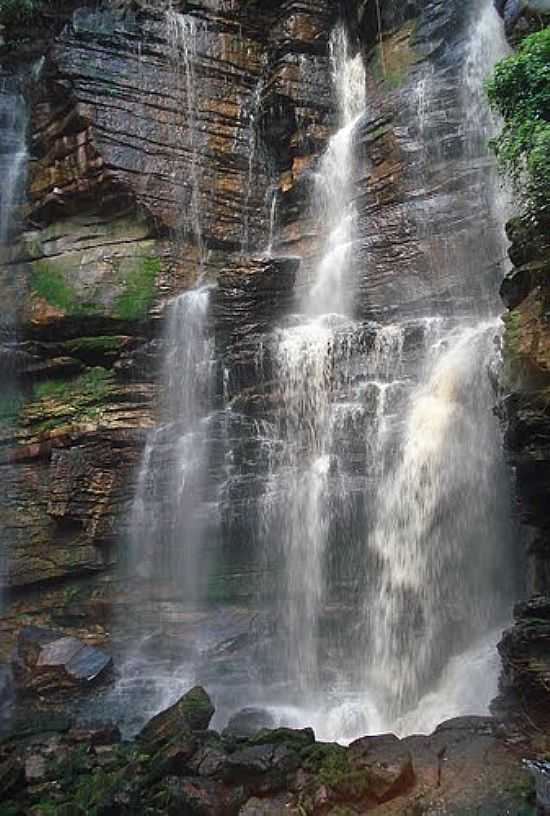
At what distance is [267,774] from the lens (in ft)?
25.6

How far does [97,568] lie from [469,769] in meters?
9.31

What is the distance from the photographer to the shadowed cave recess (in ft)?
38.6

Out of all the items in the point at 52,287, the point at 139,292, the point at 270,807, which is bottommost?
the point at 270,807

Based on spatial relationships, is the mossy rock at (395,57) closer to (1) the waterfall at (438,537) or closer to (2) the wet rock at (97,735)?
(1) the waterfall at (438,537)

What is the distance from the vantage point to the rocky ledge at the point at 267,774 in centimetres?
714

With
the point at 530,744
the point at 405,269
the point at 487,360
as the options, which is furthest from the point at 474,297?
the point at 530,744

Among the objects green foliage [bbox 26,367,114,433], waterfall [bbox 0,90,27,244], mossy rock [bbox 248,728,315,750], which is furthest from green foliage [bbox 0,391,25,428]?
mossy rock [bbox 248,728,315,750]

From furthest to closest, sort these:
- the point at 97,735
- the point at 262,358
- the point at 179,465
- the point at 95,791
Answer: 1. the point at 262,358
2. the point at 179,465
3. the point at 97,735
4. the point at 95,791

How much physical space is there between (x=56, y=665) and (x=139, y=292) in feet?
29.5

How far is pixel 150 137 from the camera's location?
64.6ft

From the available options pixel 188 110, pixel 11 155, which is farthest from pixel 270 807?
pixel 11 155

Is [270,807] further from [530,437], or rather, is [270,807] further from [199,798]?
[530,437]

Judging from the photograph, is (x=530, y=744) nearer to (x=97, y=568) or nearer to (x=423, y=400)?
(x=423, y=400)

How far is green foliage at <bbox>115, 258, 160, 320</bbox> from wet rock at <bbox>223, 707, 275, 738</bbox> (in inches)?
385
